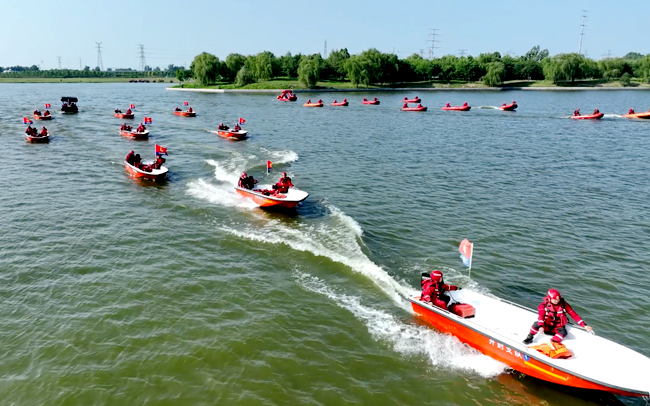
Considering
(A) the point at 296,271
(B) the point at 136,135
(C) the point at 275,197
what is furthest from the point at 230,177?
(B) the point at 136,135

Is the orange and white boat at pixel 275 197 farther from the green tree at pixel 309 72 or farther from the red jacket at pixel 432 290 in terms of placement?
the green tree at pixel 309 72

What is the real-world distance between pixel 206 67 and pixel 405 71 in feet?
233

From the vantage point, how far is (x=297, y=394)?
→ 12.9m

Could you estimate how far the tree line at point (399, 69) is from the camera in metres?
144

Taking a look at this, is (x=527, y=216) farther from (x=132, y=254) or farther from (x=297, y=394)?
(x=132, y=254)

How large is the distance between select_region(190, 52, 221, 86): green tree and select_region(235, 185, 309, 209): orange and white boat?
128 m

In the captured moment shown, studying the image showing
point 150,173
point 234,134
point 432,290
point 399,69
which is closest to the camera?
point 432,290

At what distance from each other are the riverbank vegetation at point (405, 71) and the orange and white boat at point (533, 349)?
12987 cm

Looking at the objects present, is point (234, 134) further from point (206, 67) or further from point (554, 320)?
point (206, 67)

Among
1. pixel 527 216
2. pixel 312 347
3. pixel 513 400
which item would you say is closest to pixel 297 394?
pixel 312 347

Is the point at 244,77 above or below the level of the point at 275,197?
above

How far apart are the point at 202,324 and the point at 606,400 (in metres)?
13.0

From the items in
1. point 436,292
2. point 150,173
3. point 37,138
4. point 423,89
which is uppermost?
point 423,89

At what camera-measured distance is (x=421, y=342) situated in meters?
15.3
